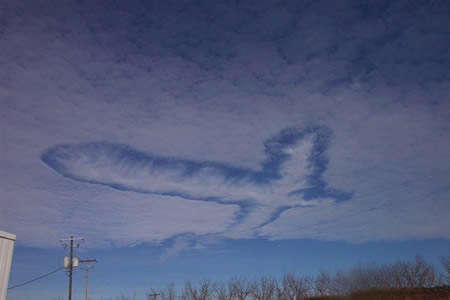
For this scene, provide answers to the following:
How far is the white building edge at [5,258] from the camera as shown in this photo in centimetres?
1467

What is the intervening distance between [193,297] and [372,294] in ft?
91.3

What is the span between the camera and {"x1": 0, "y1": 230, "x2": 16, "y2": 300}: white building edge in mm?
14672

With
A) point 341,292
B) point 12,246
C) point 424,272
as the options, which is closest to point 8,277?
point 12,246

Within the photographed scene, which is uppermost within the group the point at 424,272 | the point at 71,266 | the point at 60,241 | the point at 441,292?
the point at 60,241

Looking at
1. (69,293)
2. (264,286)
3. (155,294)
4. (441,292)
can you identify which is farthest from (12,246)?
(155,294)

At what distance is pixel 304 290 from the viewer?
52031mm

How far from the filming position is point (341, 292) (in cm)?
4506

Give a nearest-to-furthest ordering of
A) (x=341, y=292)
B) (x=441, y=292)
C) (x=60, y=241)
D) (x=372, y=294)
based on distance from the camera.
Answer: (x=441, y=292), (x=372, y=294), (x=60, y=241), (x=341, y=292)

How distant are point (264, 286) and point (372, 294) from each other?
65.9ft

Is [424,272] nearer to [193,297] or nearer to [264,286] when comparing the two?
[264,286]

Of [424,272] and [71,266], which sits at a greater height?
[71,266]

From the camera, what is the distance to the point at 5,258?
1491 centimetres

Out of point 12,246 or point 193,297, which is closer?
point 12,246

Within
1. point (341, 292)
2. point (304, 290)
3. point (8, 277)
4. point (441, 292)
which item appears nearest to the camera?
point (8, 277)
